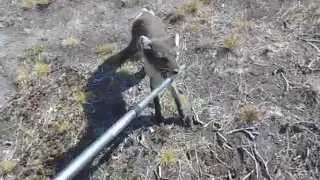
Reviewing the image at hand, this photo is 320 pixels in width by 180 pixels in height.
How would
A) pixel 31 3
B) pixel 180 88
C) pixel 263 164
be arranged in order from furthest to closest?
pixel 31 3 < pixel 180 88 < pixel 263 164

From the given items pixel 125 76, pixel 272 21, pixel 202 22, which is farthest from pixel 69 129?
pixel 272 21

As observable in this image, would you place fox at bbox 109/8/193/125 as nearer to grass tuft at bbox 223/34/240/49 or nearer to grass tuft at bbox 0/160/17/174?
grass tuft at bbox 223/34/240/49

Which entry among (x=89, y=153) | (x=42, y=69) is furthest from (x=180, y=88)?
(x=89, y=153)

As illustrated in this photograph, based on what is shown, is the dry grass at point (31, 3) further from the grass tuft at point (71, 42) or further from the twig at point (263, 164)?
the twig at point (263, 164)

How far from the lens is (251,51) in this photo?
21.8ft

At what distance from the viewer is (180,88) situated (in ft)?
20.2

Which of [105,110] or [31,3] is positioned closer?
[105,110]

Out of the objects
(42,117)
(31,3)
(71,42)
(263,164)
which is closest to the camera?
(263,164)

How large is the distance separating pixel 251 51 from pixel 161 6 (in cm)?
176

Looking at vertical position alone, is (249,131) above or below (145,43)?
below

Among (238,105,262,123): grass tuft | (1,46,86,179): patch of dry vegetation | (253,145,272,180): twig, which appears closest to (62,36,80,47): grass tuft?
(1,46,86,179): patch of dry vegetation

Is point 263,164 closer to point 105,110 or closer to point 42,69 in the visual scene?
point 105,110

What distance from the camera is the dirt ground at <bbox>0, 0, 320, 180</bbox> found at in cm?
545

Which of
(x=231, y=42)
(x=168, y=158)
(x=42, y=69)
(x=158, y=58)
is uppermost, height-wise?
(x=158, y=58)
